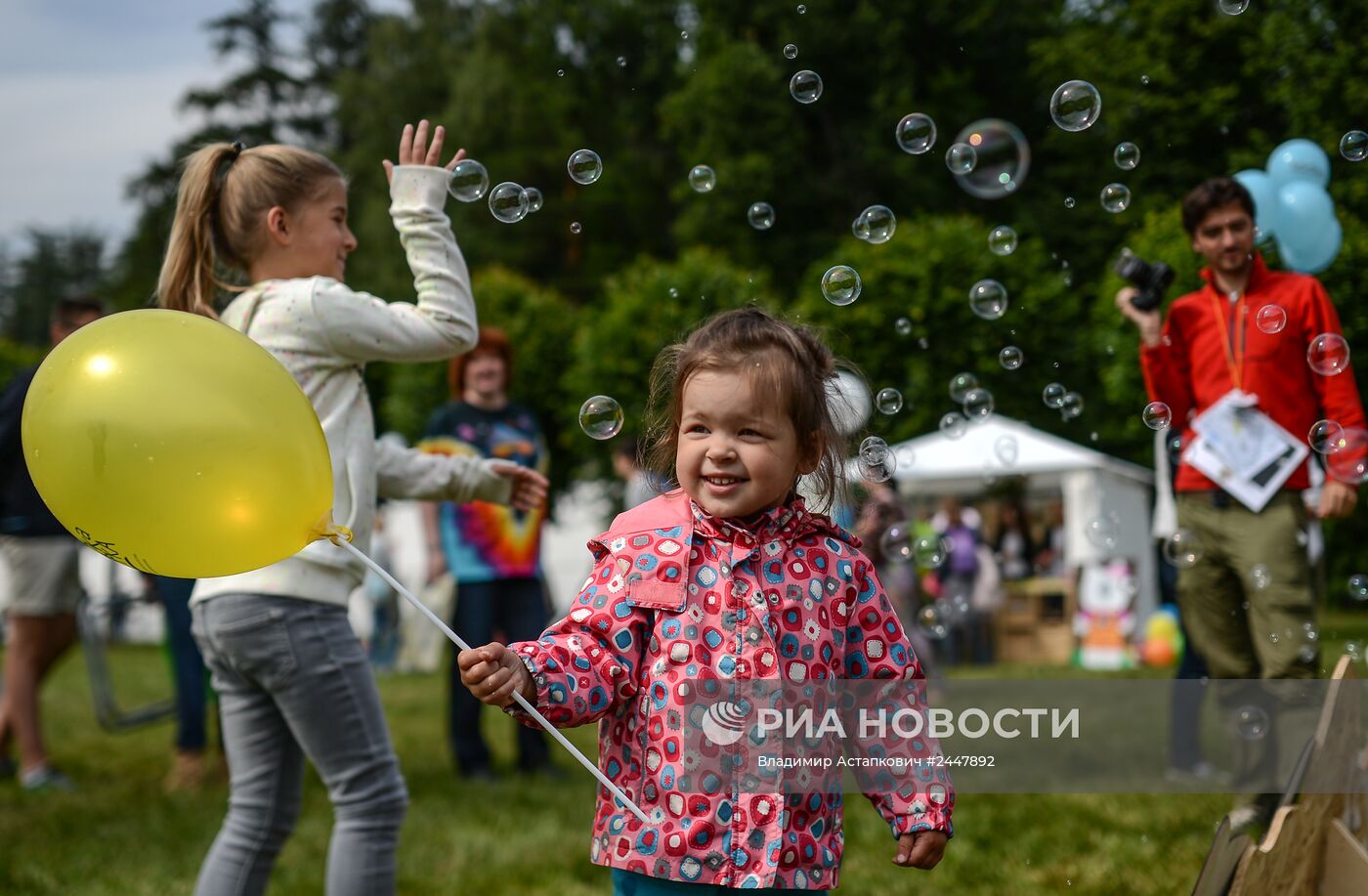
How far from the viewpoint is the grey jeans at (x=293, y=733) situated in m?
2.17

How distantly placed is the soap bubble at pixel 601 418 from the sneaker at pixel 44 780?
3326mm

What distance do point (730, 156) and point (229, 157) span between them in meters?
16.8

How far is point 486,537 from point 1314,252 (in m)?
2.88

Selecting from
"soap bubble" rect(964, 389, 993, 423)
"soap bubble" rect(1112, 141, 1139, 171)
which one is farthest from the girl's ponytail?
"soap bubble" rect(1112, 141, 1139, 171)

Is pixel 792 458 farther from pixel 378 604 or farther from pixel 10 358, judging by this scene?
pixel 10 358

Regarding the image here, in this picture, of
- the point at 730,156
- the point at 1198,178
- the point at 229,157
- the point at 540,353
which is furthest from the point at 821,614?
the point at 730,156

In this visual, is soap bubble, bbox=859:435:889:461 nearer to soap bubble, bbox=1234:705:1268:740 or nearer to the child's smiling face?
the child's smiling face

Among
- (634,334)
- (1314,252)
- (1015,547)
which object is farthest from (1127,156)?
(1015,547)

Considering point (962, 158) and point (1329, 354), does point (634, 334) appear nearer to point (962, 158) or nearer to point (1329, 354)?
point (962, 158)

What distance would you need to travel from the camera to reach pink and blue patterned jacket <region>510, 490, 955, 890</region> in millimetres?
1685

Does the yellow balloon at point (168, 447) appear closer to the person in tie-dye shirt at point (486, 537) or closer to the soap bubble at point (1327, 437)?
the soap bubble at point (1327, 437)

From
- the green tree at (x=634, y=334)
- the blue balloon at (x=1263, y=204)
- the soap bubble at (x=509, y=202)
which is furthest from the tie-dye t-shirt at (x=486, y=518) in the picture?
the green tree at (x=634, y=334)

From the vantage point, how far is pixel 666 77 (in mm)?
22609

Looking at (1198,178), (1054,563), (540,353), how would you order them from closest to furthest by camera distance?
(1198,178)
(1054,563)
(540,353)
